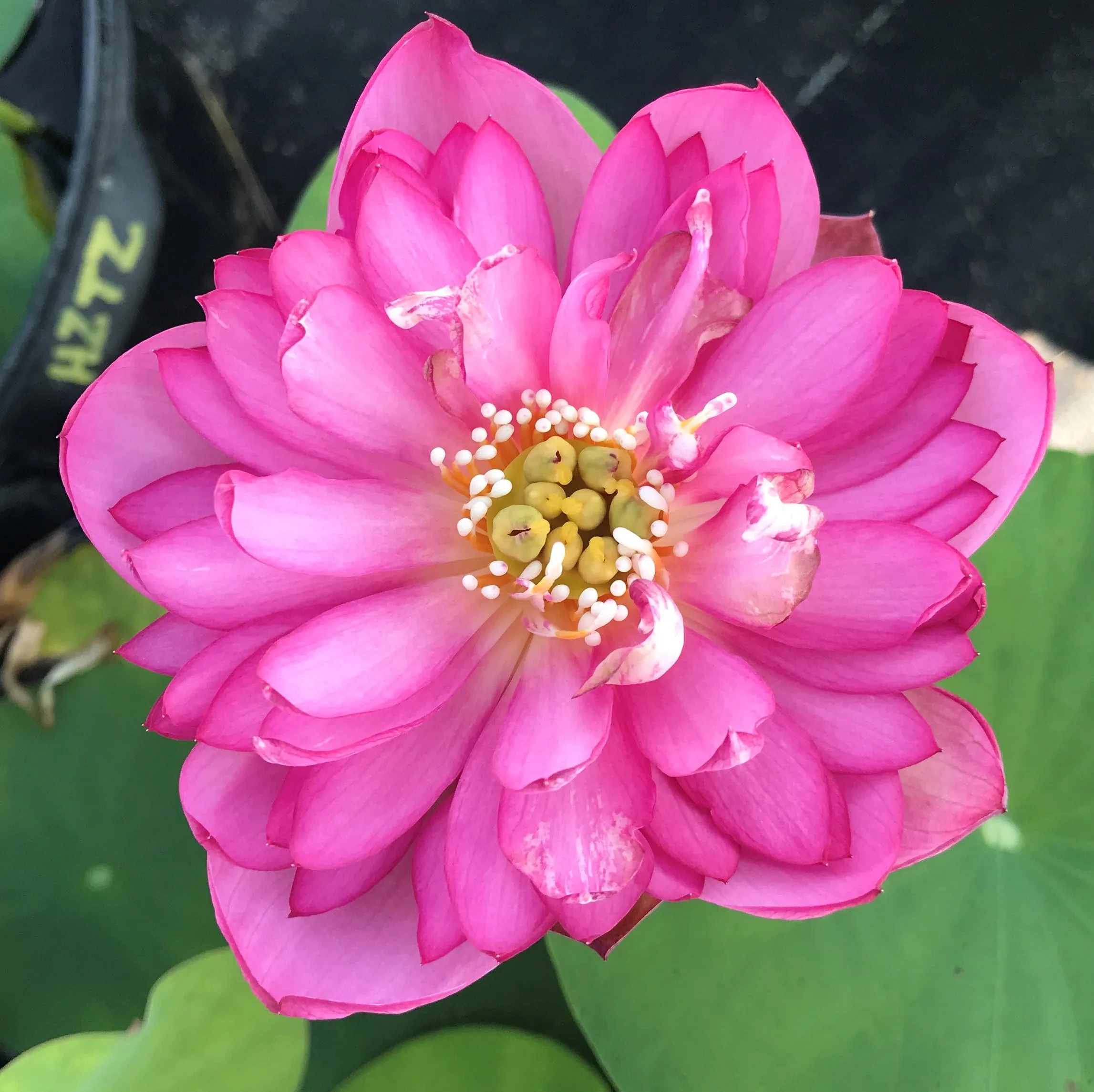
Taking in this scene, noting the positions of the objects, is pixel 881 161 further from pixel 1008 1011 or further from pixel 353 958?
pixel 353 958

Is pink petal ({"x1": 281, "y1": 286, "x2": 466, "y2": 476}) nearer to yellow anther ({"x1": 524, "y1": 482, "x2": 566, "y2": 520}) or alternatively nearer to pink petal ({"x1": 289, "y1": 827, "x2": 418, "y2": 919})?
yellow anther ({"x1": 524, "y1": 482, "x2": 566, "y2": 520})

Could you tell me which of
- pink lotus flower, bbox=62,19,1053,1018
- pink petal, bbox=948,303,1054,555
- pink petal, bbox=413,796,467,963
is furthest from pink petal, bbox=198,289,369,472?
pink petal, bbox=948,303,1054,555

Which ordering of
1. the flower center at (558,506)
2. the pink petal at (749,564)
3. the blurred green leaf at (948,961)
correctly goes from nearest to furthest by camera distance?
the pink petal at (749,564) < the flower center at (558,506) < the blurred green leaf at (948,961)

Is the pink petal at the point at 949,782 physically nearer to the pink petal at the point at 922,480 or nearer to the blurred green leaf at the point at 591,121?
the pink petal at the point at 922,480

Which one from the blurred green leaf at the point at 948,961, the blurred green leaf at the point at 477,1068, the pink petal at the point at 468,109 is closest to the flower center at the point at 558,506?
the pink petal at the point at 468,109

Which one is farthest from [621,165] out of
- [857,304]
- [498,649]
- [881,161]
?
[881,161]

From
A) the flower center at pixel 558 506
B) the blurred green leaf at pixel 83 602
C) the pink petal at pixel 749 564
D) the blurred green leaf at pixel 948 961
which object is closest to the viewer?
the pink petal at pixel 749 564

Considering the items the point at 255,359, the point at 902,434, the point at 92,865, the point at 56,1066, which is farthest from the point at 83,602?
the point at 902,434

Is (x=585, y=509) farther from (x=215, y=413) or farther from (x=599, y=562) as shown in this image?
(x=215, y=413)
